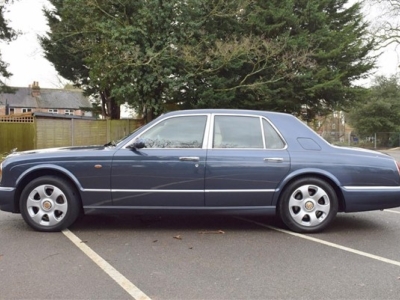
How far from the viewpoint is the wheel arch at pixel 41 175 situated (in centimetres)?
489

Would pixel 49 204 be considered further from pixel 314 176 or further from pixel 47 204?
pixel 314 176

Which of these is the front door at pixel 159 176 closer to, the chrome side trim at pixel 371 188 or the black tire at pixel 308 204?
the black tire at pixel 308 204

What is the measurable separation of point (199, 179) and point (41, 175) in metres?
2.08

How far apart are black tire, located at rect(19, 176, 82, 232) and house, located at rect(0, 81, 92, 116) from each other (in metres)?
53.4

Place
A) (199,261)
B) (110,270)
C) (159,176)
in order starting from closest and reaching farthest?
1. (110,270)
2. (199,261)
3. (159,176)

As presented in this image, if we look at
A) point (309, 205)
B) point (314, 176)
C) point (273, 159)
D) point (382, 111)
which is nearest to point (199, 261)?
point (273, 159)

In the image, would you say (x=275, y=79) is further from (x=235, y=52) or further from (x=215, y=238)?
(x=215, y=238)

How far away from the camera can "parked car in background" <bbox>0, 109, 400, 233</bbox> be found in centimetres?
485

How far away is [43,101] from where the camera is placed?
58.2 m

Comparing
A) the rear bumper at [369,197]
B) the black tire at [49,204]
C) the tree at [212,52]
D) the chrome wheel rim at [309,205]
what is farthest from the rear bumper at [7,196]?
the tree at [212,52]

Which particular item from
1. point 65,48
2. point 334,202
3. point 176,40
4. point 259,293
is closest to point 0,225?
point 259,293

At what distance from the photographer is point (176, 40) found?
16.6m

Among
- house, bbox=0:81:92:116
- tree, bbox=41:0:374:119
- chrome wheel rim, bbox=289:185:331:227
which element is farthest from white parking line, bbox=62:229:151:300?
house, bbox=0:81:92:116

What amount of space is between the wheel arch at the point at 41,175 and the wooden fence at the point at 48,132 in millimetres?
10137
